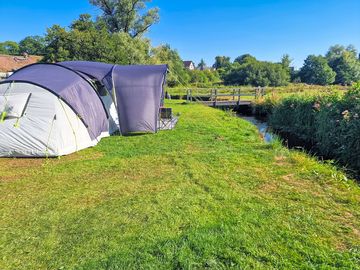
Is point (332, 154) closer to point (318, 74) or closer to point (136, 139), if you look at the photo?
point (136, 139)

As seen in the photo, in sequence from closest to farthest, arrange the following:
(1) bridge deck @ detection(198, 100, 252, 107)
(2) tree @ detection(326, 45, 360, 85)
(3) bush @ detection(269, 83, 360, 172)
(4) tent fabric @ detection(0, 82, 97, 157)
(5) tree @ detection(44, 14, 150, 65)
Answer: (4) tent fabric @ detection(0, 82, 97, 157) → (3) bush @ detection(269, 83, 360, 172) → (1) bridge deck @ detection(198, 100, 252, 107) → (5) tree @ detection(44, 14, 150, 65) → (2) tree @ detection(326, 45, 360, 85)

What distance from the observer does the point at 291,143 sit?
29.2 feet

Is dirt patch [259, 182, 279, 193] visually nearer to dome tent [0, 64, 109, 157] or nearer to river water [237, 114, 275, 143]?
river water [237, 114, 275, 143]

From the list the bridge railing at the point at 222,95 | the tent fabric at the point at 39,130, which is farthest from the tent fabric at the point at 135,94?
the bridge railing at the point at 222,95

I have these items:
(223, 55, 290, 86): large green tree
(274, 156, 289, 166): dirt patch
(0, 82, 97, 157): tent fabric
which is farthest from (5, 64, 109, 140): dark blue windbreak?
(223, 55, 290, 86): large green tree

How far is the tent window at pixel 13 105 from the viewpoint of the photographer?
6074 millimetres

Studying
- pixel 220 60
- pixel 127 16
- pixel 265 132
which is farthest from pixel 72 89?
pixel 220 60

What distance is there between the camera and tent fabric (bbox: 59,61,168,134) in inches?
314

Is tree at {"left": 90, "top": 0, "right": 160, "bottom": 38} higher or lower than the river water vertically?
higher

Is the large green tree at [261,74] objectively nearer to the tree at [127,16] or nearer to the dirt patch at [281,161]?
the tree at [127,16]

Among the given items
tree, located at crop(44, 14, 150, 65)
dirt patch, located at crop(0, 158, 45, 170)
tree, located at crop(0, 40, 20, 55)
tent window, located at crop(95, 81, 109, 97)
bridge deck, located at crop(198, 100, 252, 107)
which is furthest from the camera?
tree, located at crop(0, 40, 20, 55)

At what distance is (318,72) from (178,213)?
50.0m

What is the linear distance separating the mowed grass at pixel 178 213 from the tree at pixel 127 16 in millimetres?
26763

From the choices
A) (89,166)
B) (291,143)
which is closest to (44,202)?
(89,166)
